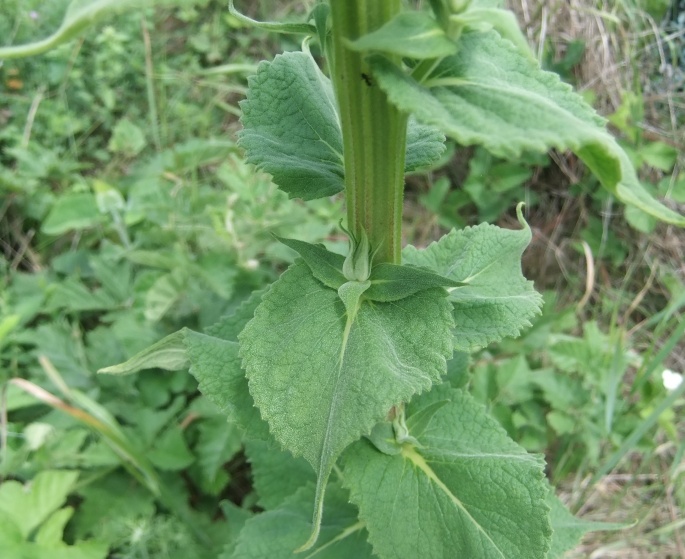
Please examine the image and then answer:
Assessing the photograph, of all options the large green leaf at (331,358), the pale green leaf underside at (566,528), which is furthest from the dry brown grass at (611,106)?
the large green leaf at (331,358)

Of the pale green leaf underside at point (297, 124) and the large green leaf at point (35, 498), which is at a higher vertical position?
the pale green leaf underside at point (297, 124)

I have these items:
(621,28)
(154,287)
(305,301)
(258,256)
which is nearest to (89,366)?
(154,287)

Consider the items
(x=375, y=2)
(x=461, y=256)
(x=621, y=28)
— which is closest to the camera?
(x=375, y=2)

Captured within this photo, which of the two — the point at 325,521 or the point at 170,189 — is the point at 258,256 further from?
the point at 325,521

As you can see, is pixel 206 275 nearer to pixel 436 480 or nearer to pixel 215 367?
pixel 215 367

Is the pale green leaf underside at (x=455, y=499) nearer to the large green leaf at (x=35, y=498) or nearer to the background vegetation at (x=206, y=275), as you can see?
the background vegetation at (x=206, y=275)

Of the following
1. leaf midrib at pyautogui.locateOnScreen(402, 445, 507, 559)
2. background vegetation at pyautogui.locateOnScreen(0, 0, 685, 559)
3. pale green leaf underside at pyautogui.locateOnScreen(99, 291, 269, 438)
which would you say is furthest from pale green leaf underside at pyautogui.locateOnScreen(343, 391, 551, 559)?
background vegetation at pyautogui.locateOnScreen(0, 0, 685, 559)

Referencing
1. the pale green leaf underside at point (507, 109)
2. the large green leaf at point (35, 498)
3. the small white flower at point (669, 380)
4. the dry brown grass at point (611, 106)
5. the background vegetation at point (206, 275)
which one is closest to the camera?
the pale green leaf underside at point (507, 109)
